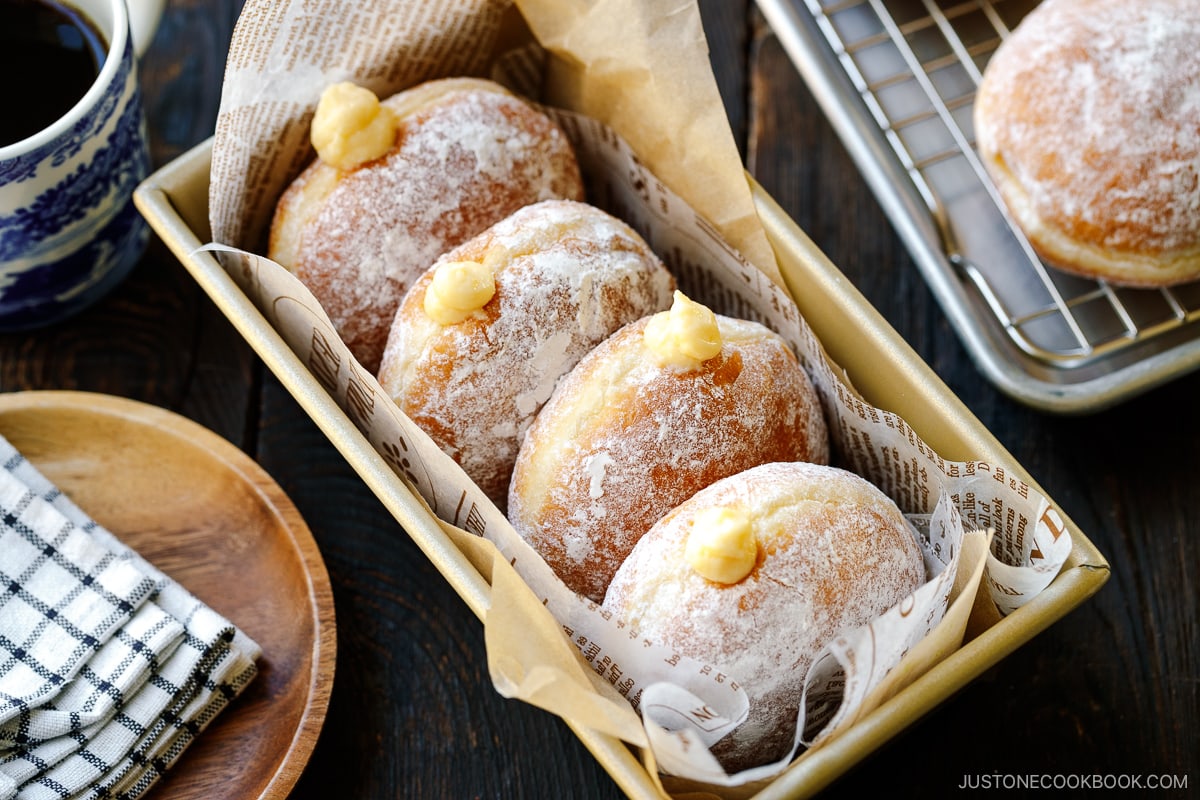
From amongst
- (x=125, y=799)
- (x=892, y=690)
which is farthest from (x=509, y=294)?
(x=125, y=799)

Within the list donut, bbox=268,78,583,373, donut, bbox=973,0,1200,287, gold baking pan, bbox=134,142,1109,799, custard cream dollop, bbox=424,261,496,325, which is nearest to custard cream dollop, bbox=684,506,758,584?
gold baking pan, bbox=134,142,1109,799

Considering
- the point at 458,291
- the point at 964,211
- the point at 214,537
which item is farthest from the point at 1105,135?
the point at 214,537

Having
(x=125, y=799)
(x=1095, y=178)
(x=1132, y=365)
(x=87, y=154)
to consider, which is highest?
(x=87, y=154)

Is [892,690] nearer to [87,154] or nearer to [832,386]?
[832,386]

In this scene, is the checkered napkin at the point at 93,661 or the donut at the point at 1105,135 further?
the donut at the point at 1105,135

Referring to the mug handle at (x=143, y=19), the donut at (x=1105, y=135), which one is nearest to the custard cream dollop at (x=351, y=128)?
the mug handle at (x=143, y=19)

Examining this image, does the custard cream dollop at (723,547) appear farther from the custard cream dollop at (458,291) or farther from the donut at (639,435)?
the custard cream dollop at (458,291)
